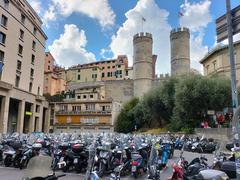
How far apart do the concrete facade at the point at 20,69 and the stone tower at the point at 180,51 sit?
97.6 feet

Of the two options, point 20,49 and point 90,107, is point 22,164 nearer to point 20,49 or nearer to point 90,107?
point 20,49

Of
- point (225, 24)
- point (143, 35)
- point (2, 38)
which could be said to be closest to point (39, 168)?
point (225, 24)

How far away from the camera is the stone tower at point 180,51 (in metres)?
59.4

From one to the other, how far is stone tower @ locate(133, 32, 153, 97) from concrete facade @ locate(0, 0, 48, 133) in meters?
24.5

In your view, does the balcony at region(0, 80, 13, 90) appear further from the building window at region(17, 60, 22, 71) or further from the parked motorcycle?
the parked motorcycle

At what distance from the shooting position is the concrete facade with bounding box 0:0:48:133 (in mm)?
31186

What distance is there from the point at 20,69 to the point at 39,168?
34.5m

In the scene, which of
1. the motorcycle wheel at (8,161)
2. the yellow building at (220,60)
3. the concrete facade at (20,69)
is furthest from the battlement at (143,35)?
the motorcycle wheel at (8,161)

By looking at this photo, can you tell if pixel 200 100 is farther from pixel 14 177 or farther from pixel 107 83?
pixel 107 83

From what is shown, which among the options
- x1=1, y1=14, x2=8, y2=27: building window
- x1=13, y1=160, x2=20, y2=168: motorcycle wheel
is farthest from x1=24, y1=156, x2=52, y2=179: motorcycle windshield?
x1=1, y1=14, x2=8, y2=27: building window

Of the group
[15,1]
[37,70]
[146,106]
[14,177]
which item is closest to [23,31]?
[15,1]

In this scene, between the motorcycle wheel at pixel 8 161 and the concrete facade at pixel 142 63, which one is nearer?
the motorcycle wheel at pixel 8 161

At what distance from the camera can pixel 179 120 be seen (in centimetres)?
3169

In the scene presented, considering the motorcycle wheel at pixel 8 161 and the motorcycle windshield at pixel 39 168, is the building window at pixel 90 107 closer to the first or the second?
the motorcycle wheel at pixel 8 161
